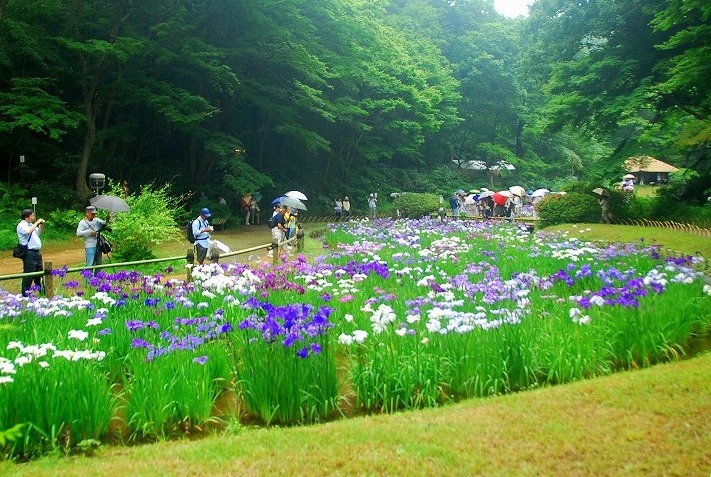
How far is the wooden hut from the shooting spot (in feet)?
75.8

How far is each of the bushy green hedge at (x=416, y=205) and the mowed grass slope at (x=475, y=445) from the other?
25.9 meters

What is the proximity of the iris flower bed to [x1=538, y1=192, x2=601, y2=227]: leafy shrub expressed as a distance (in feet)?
48.5

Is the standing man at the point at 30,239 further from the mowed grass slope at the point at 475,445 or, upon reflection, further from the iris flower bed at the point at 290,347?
the mowed grass slope at the point at 475,445

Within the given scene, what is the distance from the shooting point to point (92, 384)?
4.38 meters

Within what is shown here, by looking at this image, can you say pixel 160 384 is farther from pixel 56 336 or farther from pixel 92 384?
pixel 56 336

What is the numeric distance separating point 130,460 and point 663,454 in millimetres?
3512

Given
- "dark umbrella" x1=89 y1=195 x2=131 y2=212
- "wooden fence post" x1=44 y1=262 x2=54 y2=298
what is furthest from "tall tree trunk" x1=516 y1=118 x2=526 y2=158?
"wooden fence post" x1=44 y1=262 x2=54 y2=298

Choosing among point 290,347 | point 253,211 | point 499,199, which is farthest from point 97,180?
point 499,199

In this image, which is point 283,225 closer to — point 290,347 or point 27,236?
point 27,236

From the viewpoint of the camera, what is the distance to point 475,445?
4020mm

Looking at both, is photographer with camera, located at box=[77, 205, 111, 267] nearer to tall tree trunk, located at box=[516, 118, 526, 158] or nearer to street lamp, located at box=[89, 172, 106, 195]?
street lamp, located at box=[89, 172, 106, 195]

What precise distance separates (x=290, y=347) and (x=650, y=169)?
160 ft

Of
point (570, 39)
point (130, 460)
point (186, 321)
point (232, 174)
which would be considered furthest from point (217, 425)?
point (570, 39)

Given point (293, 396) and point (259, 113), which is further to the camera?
point (259, 113)
